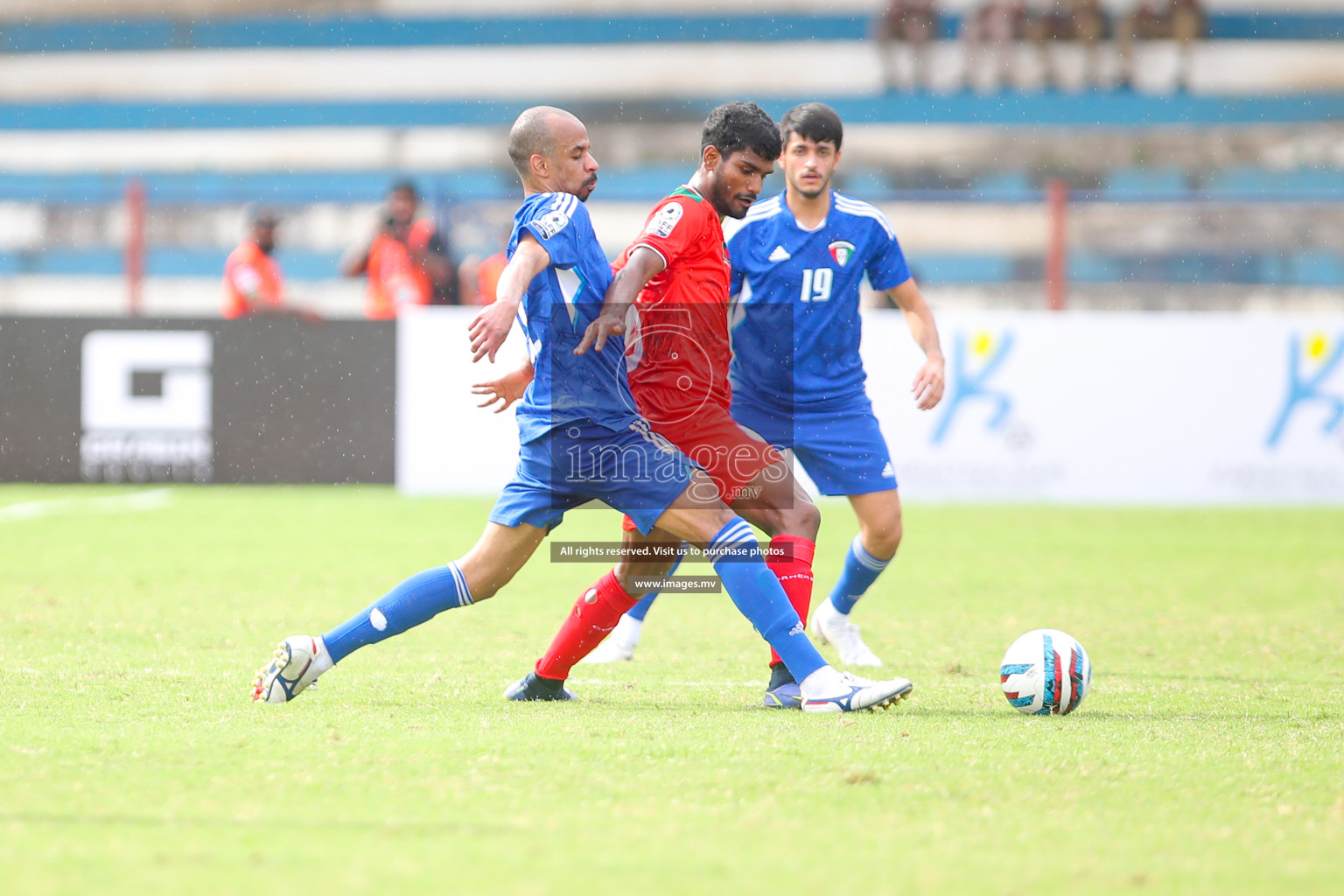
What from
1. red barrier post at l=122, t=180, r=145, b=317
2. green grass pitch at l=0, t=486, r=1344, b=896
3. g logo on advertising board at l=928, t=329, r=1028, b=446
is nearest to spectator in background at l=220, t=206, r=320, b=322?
red barrier post at l=122, t=180, r=145, b=317

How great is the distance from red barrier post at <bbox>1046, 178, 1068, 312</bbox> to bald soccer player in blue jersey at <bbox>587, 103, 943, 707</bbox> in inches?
305

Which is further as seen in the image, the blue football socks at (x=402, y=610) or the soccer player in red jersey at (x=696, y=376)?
the soccer player in red jersey at (x=696, y=376)

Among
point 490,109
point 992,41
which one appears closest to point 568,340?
point 992,41

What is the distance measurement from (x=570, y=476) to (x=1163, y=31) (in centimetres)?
1671

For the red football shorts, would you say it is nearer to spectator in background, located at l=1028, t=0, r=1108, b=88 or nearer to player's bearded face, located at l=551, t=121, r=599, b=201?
player's bearded face, located at l=551, t=121, r=599, b=201

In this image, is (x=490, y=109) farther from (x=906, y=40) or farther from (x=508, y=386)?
(x=508, y=386)

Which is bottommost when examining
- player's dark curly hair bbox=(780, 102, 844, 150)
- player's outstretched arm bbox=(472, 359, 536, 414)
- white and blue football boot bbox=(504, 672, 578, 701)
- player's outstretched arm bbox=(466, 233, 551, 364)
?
white and blue football boot bbox=(504, 672, 578, 701)

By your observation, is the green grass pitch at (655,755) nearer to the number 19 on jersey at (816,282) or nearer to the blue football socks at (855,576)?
the blue football socks at (855,576)

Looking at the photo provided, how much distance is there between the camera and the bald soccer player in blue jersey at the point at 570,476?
4113mm

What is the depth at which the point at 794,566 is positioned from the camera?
4.62 meters

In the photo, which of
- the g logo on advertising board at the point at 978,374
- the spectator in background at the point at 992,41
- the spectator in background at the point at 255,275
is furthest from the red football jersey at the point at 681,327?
the spectator in background at the point at 992,41

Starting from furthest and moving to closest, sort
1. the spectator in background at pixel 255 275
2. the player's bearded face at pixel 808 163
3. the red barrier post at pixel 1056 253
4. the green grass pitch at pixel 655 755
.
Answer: the spectator in background at pixel 255 275 → the red barrier post at pixel 1056 253 → the player's bearded face at pixel 808 163 → the green grass pitch at pixel 655 755

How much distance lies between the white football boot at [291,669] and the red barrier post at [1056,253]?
9664 mm

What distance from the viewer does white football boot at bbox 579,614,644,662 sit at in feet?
17.7
